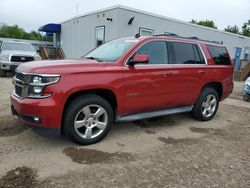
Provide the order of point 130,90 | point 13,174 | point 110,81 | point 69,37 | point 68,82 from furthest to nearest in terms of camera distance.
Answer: point 69,37, point 130,90, point 110,81, point 68,82, point 13,174

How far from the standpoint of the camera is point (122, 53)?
4797 millimetres

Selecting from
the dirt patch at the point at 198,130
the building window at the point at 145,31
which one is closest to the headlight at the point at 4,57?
the building window at the point at 145,31

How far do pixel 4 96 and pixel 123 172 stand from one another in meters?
5.67

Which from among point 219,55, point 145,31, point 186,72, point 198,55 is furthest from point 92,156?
point 145,31

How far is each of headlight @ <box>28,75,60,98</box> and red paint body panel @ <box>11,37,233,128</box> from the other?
61 millimetres

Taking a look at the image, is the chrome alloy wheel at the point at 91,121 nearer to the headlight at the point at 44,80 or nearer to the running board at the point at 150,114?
the running board at the point at 150,114

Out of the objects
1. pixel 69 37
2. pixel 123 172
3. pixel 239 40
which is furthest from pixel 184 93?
pixel 239 40

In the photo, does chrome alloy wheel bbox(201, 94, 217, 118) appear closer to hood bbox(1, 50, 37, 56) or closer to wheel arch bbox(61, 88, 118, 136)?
wheel arch bbox(61, 88, 118, 136)

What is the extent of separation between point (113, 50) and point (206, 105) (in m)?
2.78

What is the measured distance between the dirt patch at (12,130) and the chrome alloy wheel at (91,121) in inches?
52.5

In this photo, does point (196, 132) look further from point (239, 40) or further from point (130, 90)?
point (239, 40)

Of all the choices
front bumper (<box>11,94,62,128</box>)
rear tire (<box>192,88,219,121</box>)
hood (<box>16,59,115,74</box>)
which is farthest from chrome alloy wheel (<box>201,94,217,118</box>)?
front bumper (<box>11,94,62,128</box>)

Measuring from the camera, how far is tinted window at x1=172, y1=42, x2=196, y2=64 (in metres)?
5.55

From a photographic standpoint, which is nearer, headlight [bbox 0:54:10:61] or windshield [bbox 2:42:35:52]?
headlight [bbox 0:54:10:61]
